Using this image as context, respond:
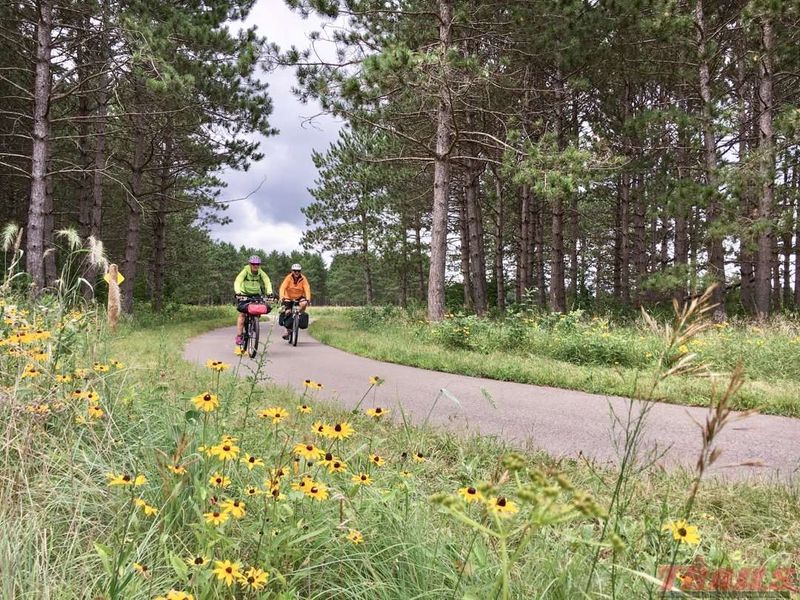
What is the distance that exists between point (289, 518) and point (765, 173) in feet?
44.1

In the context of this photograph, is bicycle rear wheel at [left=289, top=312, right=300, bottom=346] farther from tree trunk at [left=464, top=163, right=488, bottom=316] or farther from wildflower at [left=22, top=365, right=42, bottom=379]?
wildflower at [left=22, top=365, right=42, bottom=379]

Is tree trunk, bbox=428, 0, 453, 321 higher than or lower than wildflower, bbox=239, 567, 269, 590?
higher

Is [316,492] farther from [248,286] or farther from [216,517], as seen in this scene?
[248,286]

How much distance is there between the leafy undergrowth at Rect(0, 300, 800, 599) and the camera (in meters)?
1.38

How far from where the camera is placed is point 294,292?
450 inches

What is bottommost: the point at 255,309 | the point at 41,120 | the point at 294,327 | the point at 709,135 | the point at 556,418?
the point at 556,418

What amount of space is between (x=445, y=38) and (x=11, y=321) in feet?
38.9

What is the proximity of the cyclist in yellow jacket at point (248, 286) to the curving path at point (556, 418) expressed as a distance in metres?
2.05

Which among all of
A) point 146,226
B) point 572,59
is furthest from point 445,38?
point 146,226

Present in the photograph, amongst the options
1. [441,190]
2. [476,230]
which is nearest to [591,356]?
[441,190]

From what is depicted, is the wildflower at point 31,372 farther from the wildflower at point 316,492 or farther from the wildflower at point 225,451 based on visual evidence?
the wildflower at point 316,492

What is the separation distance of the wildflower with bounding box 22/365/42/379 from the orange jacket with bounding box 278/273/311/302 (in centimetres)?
866

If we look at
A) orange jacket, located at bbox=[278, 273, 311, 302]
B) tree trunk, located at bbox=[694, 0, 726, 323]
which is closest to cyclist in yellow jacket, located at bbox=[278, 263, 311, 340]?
orange jacket, located at bbox=[278, 273, 311, 302]

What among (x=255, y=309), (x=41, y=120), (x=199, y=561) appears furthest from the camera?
(x=41, y=120)
